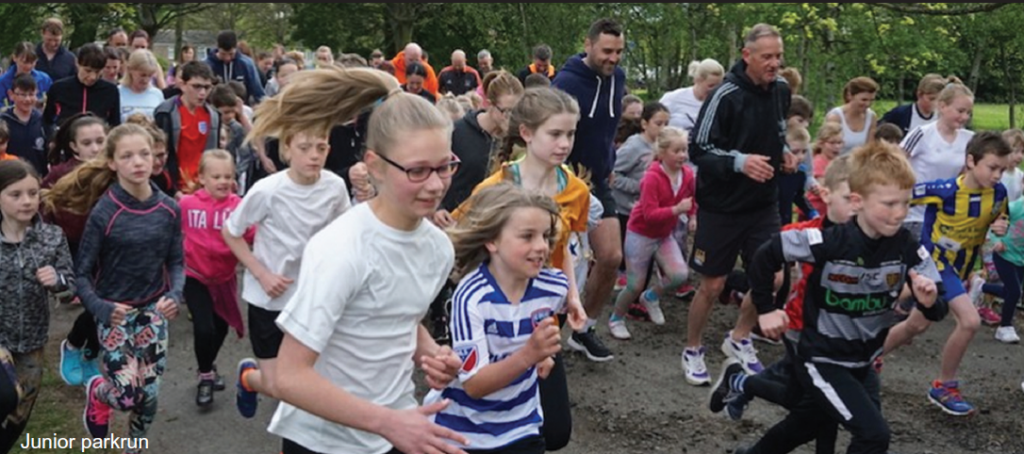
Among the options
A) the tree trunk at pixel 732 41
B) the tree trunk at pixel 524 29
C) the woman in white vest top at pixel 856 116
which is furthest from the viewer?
the tree trunk at pixel 524 29

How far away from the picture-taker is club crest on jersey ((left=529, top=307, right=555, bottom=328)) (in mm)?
3908

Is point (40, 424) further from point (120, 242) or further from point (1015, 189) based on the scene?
point (1015, 189)

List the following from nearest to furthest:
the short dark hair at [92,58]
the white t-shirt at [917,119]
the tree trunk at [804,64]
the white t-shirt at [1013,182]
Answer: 1. the white t-shirt at [1013,182]
2. the short dark hair at [92,58]
3. the white t-shirt at [917,119]
4. the tree trunk at [804,64]

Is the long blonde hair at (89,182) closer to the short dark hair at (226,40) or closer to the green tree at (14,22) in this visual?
the short dark hair at (226,40)

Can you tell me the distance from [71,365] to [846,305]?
427 cm

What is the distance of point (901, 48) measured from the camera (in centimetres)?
1614

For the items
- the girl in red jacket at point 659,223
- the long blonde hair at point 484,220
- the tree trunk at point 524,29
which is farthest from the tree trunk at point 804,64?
the long blonde hair at point 484,220

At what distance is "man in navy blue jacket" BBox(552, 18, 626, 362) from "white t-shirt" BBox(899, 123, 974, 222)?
237 cm

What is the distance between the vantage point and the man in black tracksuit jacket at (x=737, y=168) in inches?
245

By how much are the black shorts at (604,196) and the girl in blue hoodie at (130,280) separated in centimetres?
272

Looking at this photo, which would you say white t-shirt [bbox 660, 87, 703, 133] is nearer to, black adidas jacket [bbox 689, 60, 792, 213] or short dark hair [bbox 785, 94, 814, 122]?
short dark hair [bbox 785, 94, 814, 122]

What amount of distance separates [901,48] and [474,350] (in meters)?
14.4

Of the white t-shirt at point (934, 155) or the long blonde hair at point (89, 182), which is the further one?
the white t-shirt at point (934, 155)

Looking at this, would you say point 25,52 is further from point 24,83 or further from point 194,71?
point 194,71
